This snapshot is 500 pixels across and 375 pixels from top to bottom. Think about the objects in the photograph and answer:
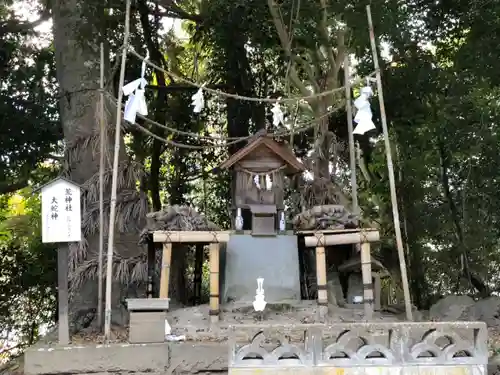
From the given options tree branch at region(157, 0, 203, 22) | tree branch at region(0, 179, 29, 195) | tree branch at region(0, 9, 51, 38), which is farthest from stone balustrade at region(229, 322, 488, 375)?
tree branch at region(0, 9, 51, 38)

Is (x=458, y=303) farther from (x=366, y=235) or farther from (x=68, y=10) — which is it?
(x=68, y=10)

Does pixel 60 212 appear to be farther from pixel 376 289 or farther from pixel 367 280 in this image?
pixel 376 289

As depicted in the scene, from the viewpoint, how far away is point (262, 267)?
24.9 ft

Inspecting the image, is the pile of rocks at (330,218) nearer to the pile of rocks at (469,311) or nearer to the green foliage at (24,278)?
the pile of rocks at (469,311)

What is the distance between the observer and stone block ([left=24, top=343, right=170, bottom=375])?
534 cm

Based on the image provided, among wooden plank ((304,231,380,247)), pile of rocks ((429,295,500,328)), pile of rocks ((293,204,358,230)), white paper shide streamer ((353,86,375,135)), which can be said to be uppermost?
white paper shide streamer ((353,86,375,135))

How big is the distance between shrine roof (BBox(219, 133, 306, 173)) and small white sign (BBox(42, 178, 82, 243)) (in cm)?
255

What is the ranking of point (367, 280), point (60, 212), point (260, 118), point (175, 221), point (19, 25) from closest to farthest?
point (60, 212), point (367, 280), point (175, 221), point (19, 25), point (260, 118)

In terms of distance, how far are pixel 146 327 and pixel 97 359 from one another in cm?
55

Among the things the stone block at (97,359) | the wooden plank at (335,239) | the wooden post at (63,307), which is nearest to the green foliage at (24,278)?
the wooden post at (63,307)

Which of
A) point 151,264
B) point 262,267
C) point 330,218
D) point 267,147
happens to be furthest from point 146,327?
point 267,147

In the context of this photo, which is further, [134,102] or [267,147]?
A: [267,147]

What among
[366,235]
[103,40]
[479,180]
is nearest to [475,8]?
[479,180]

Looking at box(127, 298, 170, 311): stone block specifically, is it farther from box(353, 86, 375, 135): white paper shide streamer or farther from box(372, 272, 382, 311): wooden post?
box(372, 272, 382, 311): wooden post
